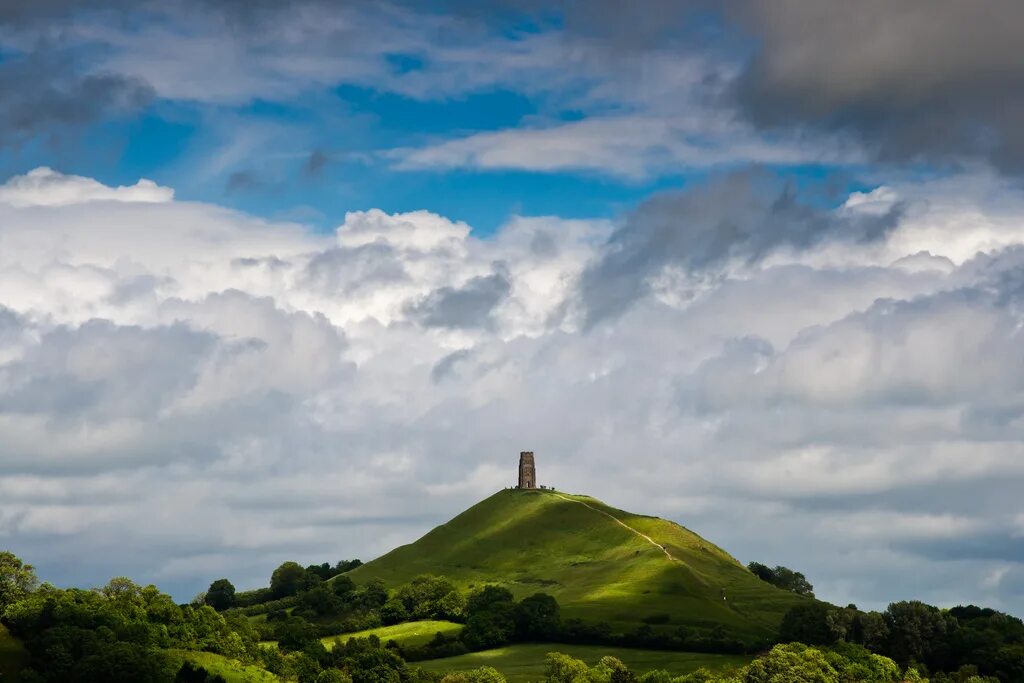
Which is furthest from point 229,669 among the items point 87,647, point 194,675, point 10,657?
point 10,657

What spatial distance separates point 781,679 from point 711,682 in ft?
31.6

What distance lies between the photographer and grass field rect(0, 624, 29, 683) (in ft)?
617

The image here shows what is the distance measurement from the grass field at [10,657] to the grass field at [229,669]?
18.8 meters

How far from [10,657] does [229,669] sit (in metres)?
28.4

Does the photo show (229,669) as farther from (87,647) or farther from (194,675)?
(87,647)

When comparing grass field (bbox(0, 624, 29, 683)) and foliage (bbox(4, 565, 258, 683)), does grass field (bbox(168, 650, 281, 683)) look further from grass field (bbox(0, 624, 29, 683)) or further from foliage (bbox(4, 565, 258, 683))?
grass field (bbox(0, 624, 29, 683))

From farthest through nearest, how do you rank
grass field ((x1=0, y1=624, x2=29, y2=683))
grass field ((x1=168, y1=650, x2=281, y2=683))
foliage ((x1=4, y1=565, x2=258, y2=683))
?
1. grass field ((x1=168, y1=650, x2=281, y2=683))
2. grass field ((x1=0, y1=624, x2=29, y2=683))
3. foliage ((x1=4, y1=565, x2=258, y2=683))

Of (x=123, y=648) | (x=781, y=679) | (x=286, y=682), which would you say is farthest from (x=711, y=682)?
(x=123, y=648)

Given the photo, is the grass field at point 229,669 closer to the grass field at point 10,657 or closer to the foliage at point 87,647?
the foliage at point 87,647

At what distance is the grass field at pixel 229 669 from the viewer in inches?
7495

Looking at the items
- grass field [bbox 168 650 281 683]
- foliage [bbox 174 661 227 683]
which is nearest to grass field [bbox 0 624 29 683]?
grass field [bbox 168 650 281 683]

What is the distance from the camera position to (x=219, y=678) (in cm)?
18712

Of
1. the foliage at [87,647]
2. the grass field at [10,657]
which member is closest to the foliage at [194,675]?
the foliage at [87,647]

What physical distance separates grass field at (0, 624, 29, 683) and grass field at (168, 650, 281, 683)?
61.7 feet
